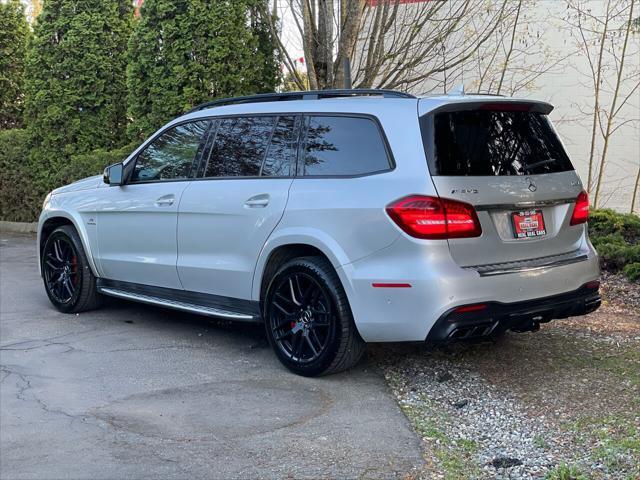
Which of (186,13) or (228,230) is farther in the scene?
(186,13)

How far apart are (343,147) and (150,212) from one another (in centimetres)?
201

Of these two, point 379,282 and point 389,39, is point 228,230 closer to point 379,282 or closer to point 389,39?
point 379,282

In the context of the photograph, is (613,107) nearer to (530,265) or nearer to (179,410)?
(530,265)

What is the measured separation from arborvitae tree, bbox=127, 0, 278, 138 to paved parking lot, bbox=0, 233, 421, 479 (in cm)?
511

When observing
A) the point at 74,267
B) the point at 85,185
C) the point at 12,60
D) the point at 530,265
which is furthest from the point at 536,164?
the point at 12,60

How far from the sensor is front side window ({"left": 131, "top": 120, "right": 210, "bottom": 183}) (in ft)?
21.2

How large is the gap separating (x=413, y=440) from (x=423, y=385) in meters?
0.94

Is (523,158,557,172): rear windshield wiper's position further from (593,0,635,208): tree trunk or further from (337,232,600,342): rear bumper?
(593,0,635,208): tree trunk

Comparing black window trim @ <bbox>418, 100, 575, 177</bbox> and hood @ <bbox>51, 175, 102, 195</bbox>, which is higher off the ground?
black window trim @ <bbox>418, 100, 575, 177</bbox>

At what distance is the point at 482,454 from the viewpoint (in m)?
4.25

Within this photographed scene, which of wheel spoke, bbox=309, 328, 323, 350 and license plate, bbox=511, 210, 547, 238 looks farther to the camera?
wheel spoke, bbox=309, 328, 323, 350

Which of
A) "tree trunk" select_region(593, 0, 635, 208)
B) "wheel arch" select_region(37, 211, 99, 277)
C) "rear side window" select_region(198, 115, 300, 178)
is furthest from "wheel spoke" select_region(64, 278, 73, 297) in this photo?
"tree trunk" select_region(593, 0, 635, 208)

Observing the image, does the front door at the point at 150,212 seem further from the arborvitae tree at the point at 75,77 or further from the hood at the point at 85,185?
the arborvitae tree at the point at 75,77

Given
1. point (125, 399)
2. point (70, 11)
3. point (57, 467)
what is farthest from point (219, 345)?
point (70, 11)
